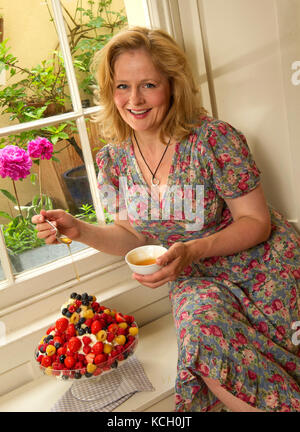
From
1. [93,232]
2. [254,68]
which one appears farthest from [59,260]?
[254,68]

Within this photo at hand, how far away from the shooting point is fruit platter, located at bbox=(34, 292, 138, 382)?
1.40 metres

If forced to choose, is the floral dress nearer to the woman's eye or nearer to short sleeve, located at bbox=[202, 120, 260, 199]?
short sleeve, located at bbox=[202, 120, 260, 199]

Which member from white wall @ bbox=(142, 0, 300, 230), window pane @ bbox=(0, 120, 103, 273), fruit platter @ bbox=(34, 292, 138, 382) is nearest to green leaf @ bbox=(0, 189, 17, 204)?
window pane @ bbox=(0, 120, 103, 273)

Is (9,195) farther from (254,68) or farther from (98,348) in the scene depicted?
(254,68)

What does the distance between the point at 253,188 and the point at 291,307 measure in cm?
38

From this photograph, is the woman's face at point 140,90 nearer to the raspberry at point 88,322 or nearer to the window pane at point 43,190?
the window pane at point 43,190

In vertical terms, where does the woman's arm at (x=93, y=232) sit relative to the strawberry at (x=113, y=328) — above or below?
above

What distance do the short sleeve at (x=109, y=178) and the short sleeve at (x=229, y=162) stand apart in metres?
0.34

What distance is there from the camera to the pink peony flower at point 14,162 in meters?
1.57

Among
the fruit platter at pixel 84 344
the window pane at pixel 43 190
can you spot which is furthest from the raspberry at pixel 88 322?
the window pane at pixel 43 190

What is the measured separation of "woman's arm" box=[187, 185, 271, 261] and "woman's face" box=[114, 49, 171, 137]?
0.36 meters

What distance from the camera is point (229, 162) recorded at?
1.48 m

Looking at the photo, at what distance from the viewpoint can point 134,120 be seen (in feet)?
4.96
